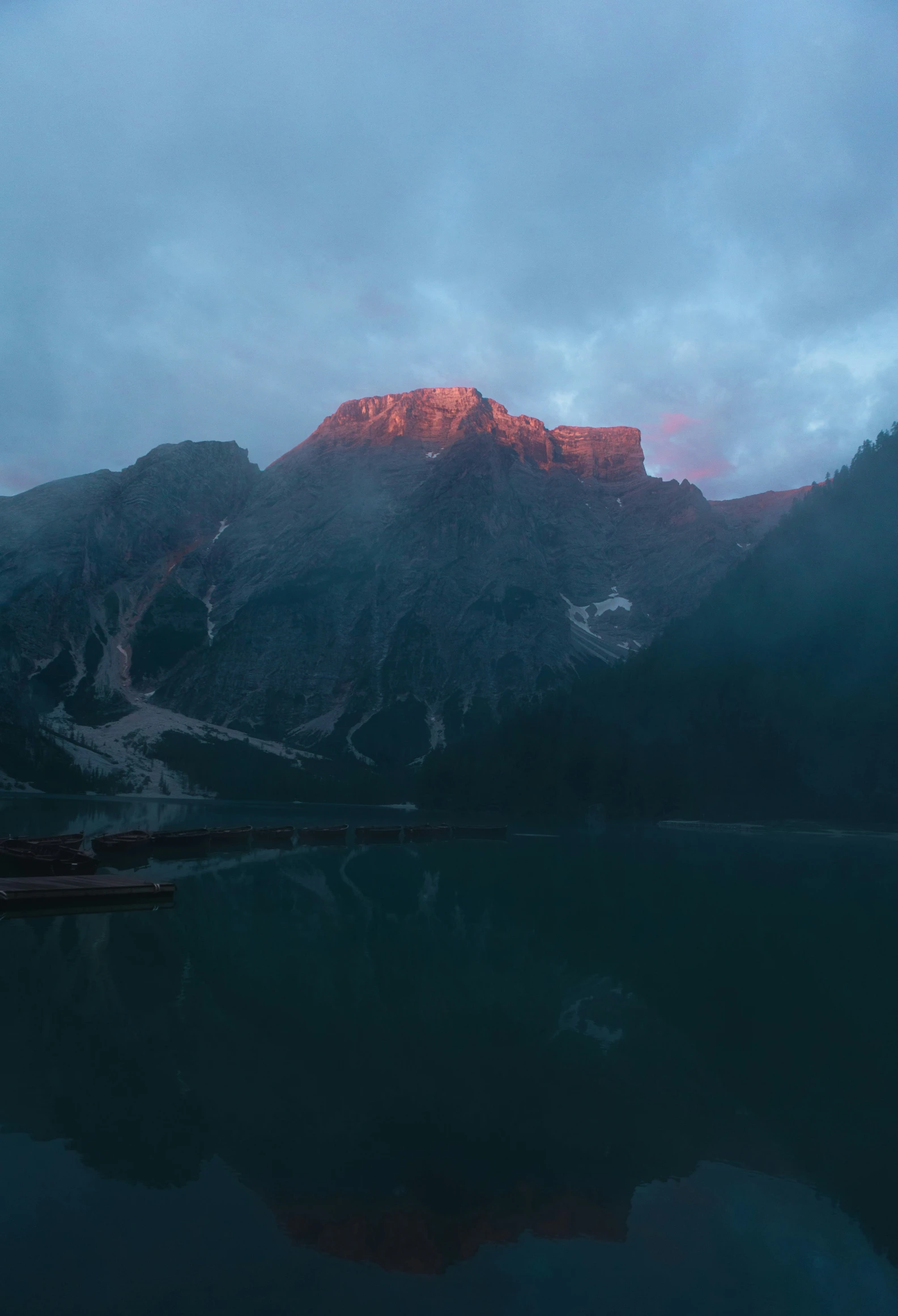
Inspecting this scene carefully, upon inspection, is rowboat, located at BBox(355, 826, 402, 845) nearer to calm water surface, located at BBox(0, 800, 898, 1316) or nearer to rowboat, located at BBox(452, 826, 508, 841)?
rowboat, located at BBox(452, 826, 508, 841)

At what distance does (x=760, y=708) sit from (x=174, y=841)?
85212 millimetres

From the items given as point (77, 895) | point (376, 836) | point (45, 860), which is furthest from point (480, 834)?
point (77, 895)

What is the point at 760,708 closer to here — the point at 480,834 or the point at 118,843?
the point at 480,834

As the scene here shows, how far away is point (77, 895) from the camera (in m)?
30.2

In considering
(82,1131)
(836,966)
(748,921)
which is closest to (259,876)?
(748,921)

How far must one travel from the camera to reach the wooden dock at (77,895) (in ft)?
94.0

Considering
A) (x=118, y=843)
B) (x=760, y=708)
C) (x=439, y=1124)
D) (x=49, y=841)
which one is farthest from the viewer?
(x=760, y=708)

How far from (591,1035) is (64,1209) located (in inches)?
468

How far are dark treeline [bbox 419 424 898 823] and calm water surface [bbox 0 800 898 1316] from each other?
284 ft

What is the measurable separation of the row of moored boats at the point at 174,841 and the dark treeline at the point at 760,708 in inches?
1385

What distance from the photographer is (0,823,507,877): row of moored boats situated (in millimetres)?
38625

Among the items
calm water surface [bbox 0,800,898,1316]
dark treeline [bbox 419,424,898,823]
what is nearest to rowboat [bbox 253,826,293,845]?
calm water surface [bbox 0,800,898,1316]

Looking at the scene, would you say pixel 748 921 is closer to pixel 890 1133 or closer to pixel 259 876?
pixel 890 1133

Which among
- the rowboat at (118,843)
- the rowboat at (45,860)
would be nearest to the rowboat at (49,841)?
the rowboat at (45,860)
